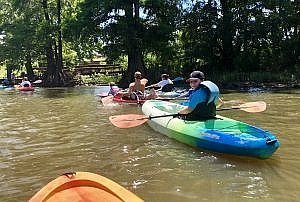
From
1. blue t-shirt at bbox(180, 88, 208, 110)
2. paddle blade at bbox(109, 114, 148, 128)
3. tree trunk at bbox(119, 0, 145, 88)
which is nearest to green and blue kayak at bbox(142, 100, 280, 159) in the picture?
blue t-shirt at bbox(180, 88, 208, 110)

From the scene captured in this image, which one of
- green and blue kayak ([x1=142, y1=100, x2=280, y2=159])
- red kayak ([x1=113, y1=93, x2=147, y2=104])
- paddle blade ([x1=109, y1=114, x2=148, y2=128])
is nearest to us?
green and blue kayak ([x1=142, y1=100, x2=280, y2=159])

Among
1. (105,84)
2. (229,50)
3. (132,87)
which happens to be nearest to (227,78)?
(229,50)

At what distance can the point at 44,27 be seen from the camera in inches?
1345

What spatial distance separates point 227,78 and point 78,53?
17.1m

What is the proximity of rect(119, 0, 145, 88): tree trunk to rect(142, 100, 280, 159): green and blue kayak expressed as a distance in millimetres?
19938

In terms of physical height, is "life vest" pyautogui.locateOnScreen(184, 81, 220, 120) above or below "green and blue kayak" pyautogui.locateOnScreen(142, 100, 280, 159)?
above

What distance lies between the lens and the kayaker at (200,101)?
333 inches

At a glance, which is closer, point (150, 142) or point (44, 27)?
point (150, 142)

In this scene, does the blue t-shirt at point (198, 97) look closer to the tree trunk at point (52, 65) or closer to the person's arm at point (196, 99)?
the person's arm at point (196, 99)

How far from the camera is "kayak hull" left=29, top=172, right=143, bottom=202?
14.3 feet

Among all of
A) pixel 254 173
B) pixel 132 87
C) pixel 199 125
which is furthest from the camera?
pixel 132 87

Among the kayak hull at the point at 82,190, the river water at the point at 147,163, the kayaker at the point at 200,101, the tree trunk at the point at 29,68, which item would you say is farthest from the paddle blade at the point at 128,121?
the tree trunk at the point at 29,68

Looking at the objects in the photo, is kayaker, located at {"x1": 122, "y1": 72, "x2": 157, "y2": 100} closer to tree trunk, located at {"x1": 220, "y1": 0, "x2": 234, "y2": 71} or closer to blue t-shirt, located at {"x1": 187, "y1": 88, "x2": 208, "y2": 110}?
blue t-shirt, located at {"x1": 187, "y1": 88, "x2": 208, "y2": 110}

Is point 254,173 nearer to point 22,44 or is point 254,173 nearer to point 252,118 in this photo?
point 252,118
